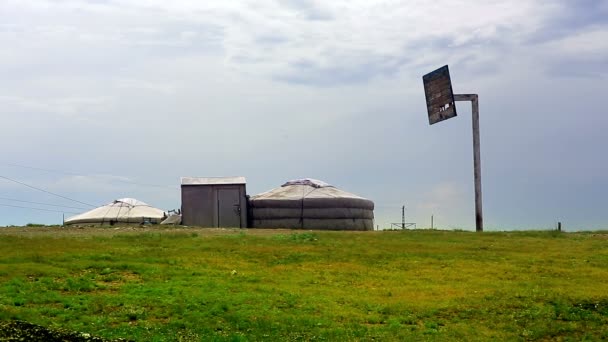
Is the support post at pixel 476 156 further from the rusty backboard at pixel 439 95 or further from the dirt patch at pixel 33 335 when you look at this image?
the dirt patch at pixel 33 335

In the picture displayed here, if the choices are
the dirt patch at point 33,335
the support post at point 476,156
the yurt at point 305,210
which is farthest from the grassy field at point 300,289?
the yurt at point 305,210

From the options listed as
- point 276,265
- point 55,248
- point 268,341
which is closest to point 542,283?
point 276,265

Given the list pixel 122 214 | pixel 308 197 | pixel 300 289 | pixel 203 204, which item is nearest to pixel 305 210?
pixel 308 197

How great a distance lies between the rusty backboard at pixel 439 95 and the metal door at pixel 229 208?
516 inches

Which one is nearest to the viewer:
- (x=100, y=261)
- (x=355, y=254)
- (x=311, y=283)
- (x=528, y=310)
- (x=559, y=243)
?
(x=528, y=310)

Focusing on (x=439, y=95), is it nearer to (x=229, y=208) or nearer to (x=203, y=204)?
(x=229, y=208)

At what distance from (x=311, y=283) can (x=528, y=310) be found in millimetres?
6362

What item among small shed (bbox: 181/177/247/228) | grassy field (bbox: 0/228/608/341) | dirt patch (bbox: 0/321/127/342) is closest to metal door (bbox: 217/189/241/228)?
small shed (bbox: 181/177/247/228)

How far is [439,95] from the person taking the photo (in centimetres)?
4931

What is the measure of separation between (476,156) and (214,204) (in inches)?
650

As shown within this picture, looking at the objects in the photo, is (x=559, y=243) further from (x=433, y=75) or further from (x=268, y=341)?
(x=268, y=341)

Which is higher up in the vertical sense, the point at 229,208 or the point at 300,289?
the point at 229,208

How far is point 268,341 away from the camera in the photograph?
1638 centimetres

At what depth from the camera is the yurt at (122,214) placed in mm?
56812
